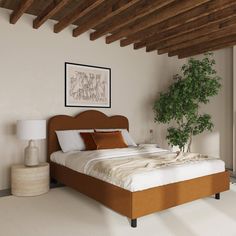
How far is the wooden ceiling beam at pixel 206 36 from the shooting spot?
3919 millimetres

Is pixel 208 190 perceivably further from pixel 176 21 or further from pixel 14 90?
pixel 14 90

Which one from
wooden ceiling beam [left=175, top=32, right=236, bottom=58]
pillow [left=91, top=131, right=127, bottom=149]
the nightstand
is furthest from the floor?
wooden ceiling beam [left=175, top=32, right=236, bottom=58]

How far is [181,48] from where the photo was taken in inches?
207

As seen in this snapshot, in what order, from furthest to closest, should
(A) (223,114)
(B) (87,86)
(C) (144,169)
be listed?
(A) (223,114), (B) (87,86), (C) (144,169)

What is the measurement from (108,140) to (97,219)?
1.55 metres

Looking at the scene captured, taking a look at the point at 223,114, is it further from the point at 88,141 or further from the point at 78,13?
A: the point at 78,13

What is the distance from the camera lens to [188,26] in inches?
159

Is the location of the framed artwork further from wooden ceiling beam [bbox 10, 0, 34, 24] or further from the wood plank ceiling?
wooden ceiling beam [bbox 10, 0, 34, 24]

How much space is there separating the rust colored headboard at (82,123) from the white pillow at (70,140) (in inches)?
4.8

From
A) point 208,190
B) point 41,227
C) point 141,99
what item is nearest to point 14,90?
point 41,227

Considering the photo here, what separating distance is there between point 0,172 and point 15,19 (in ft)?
7.54

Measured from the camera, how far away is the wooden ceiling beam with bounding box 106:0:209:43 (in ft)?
10.4

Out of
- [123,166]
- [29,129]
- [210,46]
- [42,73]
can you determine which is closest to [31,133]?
[29,129]

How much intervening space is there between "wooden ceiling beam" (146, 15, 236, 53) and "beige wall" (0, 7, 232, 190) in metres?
0.41
